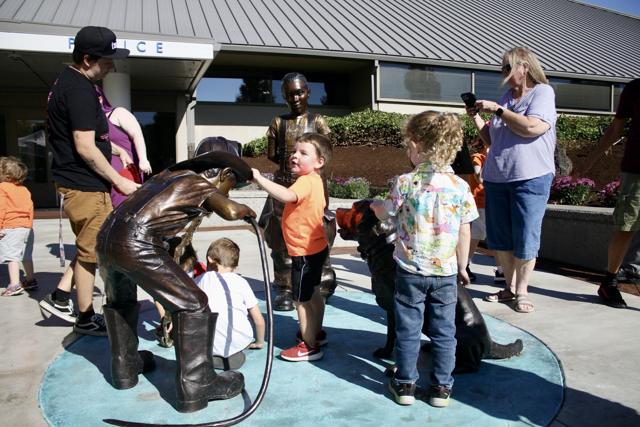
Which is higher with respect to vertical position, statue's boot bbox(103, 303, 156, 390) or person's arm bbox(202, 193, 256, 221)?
person's arm bbox(202, 193, 256, 221)

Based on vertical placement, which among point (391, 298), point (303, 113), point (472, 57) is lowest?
point (391, 298)

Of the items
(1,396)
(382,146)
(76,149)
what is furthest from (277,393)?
(382,146)

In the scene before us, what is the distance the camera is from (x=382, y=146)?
48.6 ft

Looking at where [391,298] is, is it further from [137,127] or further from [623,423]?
[137,127]

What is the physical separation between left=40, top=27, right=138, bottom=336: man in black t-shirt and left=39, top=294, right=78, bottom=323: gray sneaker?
272 mm

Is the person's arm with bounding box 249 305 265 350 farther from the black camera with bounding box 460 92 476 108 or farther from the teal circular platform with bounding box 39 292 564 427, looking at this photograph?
→ the black camera with bounding box 460 92 476 108

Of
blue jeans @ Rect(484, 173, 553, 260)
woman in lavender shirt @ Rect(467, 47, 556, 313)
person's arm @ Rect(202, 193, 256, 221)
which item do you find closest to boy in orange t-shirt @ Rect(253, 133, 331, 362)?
person's arm @ Rect(202, 193, 256, 221)

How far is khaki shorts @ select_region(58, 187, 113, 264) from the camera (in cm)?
347

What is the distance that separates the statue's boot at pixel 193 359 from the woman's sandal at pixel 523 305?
2.72 metres

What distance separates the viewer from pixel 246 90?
16234 mm

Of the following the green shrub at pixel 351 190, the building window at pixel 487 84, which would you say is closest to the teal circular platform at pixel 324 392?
the green shrub at pixel 351 190

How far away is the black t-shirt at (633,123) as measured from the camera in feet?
13.6

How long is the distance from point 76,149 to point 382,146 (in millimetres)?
12076

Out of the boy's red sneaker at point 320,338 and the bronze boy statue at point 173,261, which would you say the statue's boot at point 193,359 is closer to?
the bronze boy statue at point 173,261
